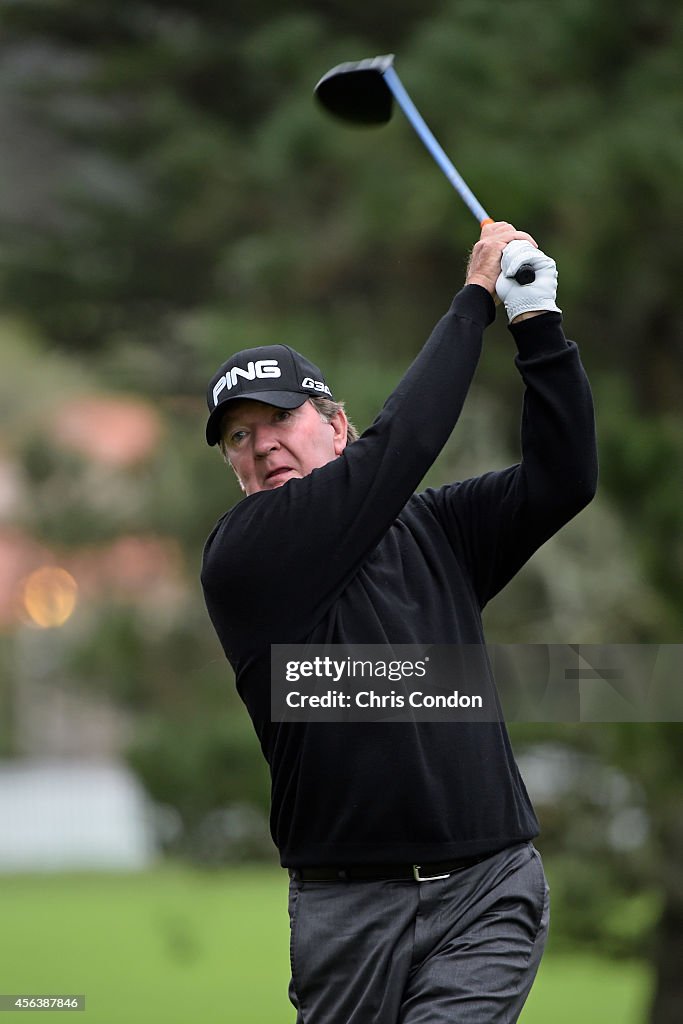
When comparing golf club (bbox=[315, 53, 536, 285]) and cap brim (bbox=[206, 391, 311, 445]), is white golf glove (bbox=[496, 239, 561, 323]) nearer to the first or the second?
cap brim (bbox=[206, 391, 311, 445])

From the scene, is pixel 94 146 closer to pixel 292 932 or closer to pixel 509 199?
pixel 509 199

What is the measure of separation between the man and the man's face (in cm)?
6

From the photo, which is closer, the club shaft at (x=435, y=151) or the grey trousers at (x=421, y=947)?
the grey trousers at (x=421, y=947)

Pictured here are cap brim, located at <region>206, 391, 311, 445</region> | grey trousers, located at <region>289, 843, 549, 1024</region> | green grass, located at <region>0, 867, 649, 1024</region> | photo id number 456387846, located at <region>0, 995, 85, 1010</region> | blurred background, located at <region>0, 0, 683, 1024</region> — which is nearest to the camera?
grey trousers, located at <region>289, 843, 549, 1024</region>

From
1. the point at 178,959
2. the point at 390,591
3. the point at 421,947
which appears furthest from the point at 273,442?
the point at 178,959

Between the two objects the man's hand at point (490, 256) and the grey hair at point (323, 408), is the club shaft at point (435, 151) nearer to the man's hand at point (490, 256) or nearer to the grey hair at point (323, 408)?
the man's hand at point (490, 256)

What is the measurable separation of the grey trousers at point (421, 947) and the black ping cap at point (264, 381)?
3.17ft

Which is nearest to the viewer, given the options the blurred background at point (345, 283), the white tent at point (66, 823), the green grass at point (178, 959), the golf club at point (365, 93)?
the golf club at point (365, 93)

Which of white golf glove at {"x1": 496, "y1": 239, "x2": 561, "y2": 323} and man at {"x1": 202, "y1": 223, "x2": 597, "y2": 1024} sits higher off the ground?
white golf glove at {"x1": 496, "y1": 239, "x2": 561, "y2": 323}

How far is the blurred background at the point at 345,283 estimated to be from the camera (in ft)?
22.1

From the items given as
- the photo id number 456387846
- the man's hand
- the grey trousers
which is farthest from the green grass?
the man's hand

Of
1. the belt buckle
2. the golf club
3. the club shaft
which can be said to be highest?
the golf club

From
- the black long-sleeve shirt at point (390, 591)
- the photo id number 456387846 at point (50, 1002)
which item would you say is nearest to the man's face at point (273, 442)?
the black long-sleeve shirt at point (390, 591)

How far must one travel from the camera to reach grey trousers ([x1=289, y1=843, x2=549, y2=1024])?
296cm
